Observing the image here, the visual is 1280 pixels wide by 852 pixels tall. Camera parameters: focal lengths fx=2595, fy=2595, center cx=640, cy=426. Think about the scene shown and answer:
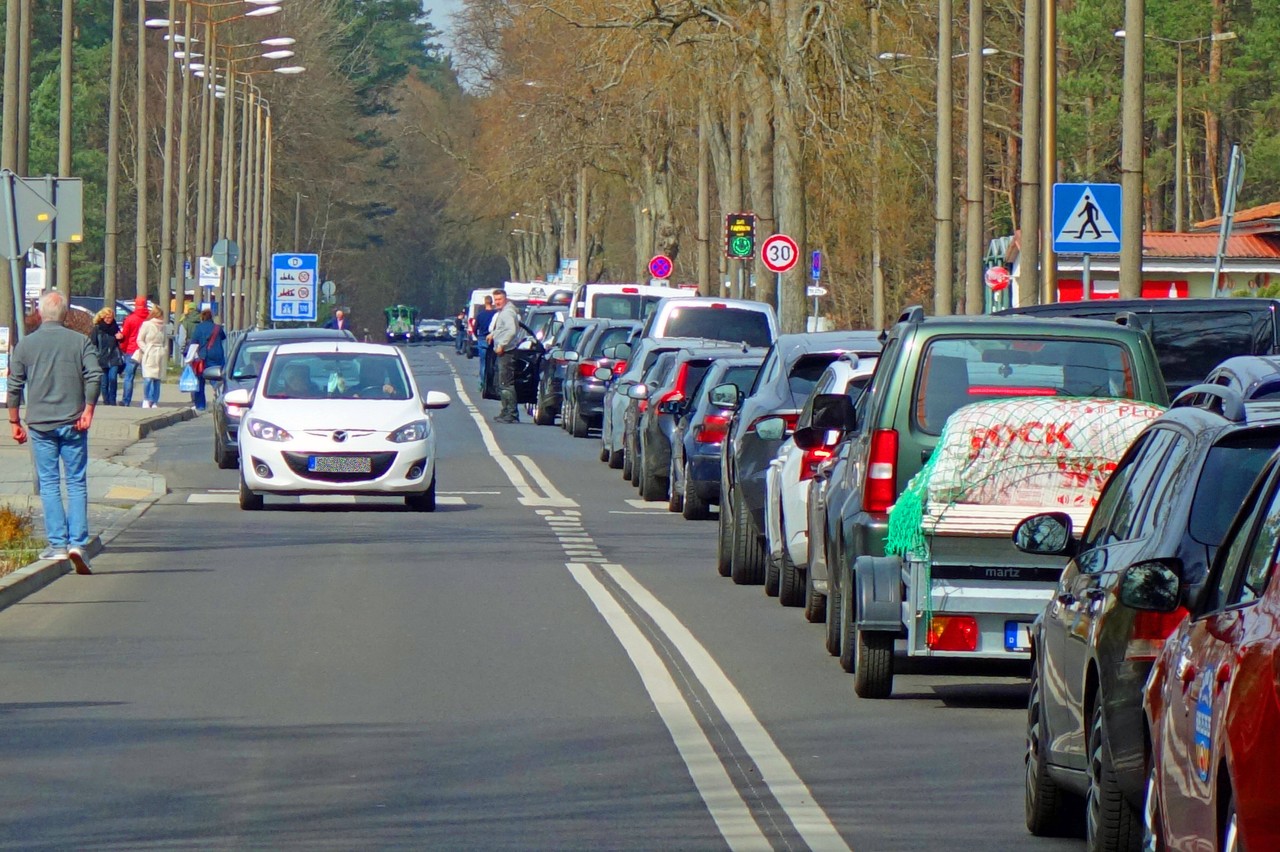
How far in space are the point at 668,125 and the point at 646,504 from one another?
42503 mm

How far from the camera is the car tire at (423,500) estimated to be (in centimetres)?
2291

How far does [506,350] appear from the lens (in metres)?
40.4

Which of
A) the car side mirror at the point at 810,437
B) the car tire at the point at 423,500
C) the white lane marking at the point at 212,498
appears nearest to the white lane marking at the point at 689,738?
the car side mirror at the point at 810,437

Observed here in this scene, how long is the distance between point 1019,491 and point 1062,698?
3.08m

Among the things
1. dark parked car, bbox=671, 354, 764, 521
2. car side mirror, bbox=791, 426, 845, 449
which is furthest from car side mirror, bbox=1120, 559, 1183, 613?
dark parked car, bbox=671, 354, 764, 521

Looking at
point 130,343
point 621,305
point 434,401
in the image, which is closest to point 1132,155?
point 434,401

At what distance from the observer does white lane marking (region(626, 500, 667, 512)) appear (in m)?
24.2

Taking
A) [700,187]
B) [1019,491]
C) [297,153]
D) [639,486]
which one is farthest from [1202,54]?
[1019,491]

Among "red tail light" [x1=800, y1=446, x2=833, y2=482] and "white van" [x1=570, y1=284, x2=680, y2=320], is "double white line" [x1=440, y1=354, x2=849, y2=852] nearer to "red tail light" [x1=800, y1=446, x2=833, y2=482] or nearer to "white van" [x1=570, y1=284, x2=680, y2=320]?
"red tail light" [x1=800, y1=446, x2=833, y2=482]

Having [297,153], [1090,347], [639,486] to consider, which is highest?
[297,153]

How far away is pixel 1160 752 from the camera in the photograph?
6199mm

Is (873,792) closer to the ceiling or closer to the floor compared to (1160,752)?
closer to the floor

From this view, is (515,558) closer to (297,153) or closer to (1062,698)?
(1062,698)

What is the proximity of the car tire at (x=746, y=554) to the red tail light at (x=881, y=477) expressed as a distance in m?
5.09
